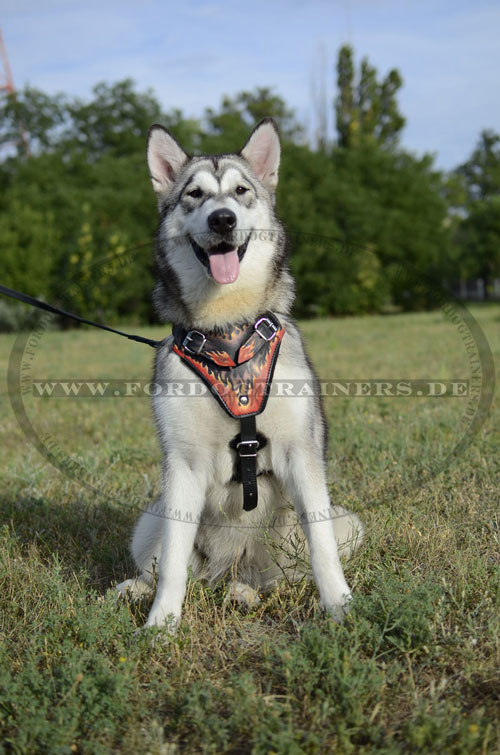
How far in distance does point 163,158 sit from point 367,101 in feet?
112

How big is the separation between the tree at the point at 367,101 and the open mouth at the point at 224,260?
31.6 m

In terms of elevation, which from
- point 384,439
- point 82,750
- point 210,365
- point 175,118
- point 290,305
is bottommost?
point 82,750

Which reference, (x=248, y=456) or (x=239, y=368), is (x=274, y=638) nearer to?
(x=248, y=456)

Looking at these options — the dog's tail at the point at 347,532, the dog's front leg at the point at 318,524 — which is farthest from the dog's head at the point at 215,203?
the dog's tail at the point at 347,532

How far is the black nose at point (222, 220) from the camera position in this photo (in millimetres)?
2453

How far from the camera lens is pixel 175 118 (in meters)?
28.6

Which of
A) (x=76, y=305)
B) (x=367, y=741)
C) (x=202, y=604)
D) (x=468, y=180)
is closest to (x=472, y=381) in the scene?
(x=202, y=604)

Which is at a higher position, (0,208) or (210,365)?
(0,208)

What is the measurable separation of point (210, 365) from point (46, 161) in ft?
70.2

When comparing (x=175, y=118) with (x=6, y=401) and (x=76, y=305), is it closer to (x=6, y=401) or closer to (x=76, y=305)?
(x=76, y=305)

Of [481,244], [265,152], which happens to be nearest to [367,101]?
[481,244]

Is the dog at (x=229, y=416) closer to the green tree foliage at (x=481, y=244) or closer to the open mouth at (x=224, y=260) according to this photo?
the open mouth at (x=224, y=260)

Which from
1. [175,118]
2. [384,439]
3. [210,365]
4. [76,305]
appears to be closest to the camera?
[210,365]

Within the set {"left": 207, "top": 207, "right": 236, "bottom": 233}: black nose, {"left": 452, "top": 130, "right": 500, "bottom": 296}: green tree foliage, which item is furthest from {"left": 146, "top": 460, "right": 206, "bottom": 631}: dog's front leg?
{"left": 452, "top": 130, "right": 500, "bottom": 296}: green tree foliage
